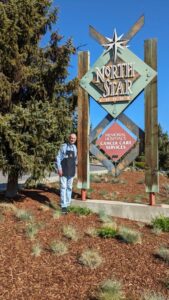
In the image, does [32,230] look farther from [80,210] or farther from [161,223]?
[161,223]

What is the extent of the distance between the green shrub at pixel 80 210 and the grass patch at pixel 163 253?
10.00ft

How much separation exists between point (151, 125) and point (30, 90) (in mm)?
3088

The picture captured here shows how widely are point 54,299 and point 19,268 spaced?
3.59 ft

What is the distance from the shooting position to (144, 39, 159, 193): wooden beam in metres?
9.43

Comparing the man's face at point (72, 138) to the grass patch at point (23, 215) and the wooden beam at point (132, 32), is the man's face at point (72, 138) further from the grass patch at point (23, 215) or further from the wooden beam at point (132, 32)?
the wooden beam at point (132, 32)

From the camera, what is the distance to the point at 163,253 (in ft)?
20.1

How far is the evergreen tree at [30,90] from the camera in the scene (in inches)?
363

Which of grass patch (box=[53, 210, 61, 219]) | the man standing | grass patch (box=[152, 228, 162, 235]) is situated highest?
the man standing

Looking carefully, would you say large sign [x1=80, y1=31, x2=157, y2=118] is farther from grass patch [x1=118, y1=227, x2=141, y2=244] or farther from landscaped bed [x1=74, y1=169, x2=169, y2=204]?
grass patch [x1=118, y1=227, x2=141, y2=244]

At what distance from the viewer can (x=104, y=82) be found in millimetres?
10148

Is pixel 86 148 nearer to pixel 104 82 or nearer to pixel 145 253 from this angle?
pixel 104 82

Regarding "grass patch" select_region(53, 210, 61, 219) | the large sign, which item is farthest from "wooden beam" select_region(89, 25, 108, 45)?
"grass patch" select_region(53, 210, 61, 219)

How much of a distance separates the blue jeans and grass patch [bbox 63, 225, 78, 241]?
5.61ft

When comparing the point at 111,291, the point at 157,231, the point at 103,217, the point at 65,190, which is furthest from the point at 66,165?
the point at 111,291
